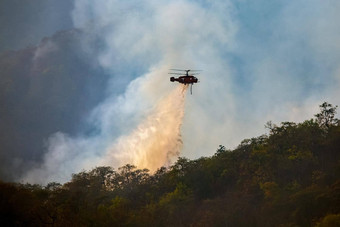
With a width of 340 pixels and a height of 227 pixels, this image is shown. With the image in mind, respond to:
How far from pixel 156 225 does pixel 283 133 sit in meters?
47.0

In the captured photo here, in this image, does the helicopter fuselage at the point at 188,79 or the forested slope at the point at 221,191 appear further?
→ the helicopter fuselage at the point at 188,79

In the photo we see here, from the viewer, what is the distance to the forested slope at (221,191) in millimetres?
61906

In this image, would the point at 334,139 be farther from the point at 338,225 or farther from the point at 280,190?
the point at 338,225

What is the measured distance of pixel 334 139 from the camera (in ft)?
338

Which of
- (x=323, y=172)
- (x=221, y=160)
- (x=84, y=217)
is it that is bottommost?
(x=84, y=217)

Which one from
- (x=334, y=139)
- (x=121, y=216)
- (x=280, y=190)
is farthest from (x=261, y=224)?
(x=334, y=139)

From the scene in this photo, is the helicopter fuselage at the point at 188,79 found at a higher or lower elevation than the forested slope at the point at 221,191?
higher

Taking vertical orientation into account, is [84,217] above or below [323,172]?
below

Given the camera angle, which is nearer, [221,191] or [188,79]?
[188,79]

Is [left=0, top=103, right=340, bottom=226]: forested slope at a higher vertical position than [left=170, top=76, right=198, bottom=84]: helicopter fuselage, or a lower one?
lower

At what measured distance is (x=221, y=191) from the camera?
10825cm

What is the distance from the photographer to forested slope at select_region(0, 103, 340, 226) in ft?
203

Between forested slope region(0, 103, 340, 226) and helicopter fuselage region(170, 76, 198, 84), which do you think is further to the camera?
helicopter fuselage region(170, 76, 198, 84)

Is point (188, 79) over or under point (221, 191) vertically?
over
